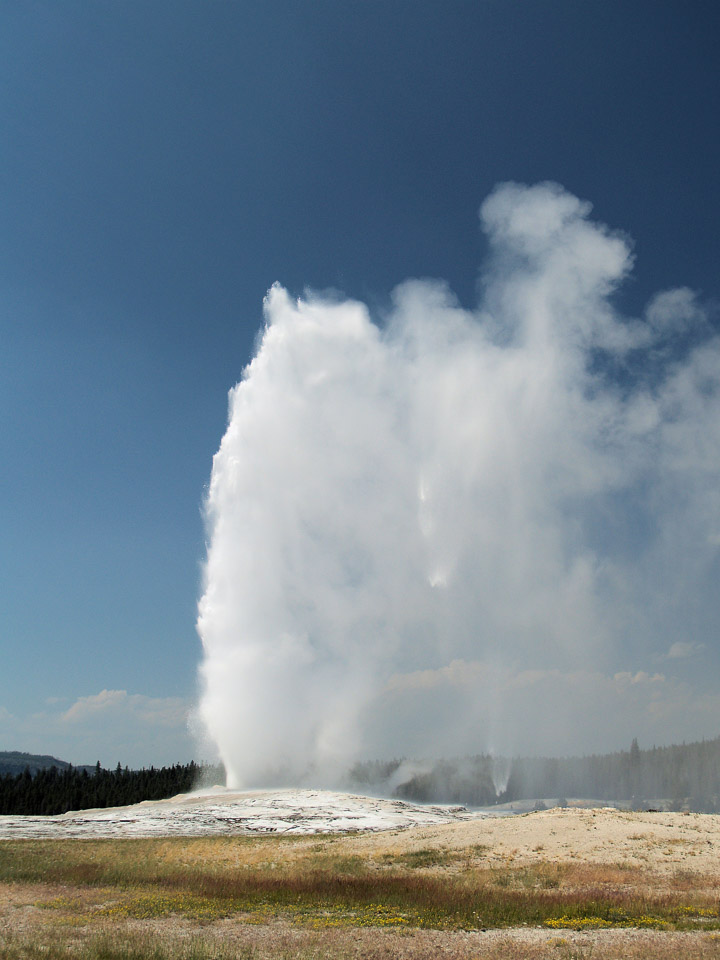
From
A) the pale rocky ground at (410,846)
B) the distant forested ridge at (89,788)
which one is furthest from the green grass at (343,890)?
the distant forested ridge at (89,788)

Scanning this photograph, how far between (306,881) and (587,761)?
648 ft

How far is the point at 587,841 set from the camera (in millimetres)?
41812

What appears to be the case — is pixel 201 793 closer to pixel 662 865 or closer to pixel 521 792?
pixel 662 865

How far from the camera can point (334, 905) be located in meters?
25.8

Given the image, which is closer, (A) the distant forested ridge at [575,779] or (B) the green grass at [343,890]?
(B) the green grass at [343,890]

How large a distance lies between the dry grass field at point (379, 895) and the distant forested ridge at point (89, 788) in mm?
85580

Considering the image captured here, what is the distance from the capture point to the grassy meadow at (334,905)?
18.4 m

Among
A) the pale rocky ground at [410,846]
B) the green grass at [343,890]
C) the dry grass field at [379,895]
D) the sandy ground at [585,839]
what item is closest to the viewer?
the pale rocky ground at [410,846]

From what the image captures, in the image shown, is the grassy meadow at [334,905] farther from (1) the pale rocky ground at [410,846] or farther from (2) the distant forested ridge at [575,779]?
(2) the distant forested ridge at [575,779]

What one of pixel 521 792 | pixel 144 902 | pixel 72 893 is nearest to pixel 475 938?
pixel 144 902

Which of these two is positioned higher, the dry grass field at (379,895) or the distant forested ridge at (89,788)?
the dry grass field at (379,895)

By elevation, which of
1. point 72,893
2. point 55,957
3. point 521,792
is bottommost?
point 521,792

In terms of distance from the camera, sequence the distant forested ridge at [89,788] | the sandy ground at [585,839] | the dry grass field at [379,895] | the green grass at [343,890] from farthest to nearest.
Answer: the distant forested ridge at [89,788]
the sandy ground at [585,839]
the green grass at [343,890]
the dry grass field at [379,895]

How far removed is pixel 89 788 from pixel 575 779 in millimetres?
138890
